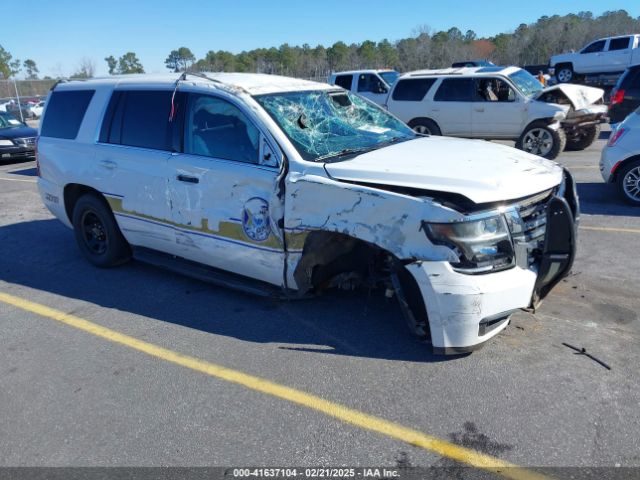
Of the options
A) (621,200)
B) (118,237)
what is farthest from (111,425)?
(621,200)

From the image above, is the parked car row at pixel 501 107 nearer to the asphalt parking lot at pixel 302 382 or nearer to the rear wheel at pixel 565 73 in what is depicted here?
the asphalt parking lot at pixel 302 382

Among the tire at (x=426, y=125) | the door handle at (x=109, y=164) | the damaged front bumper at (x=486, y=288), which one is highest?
the door handle at (x=109, y=164)

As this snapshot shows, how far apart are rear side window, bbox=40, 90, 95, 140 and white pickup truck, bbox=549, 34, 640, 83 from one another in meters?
25.9

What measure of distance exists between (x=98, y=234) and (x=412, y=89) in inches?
353

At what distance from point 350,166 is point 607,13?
67098mm

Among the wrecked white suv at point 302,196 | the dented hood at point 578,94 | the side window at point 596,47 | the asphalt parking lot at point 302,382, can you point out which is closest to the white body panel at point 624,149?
the asphalt parking lot at point 302,382

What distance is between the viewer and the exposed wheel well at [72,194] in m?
5.75

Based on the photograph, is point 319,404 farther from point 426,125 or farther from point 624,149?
point 426,125

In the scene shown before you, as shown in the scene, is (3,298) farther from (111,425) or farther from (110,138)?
(111,425)

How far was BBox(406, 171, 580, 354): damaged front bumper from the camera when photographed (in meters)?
3.27

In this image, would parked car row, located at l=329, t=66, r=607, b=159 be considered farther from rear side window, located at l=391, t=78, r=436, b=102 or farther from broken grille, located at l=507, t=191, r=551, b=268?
broken grille, located at l=507, t=191, r=551, b=268

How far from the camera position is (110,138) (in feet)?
17.5

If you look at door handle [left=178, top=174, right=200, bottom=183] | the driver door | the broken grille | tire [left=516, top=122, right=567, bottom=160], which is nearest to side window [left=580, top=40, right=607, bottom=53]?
the driver door

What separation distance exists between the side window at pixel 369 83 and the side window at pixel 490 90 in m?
5.11
